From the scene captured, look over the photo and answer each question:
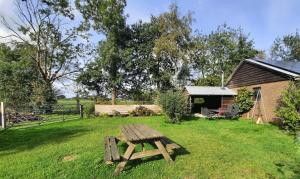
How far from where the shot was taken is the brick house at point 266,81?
13367mm

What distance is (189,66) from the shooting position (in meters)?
29.9

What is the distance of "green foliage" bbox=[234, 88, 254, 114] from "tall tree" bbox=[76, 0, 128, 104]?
43.6 ft

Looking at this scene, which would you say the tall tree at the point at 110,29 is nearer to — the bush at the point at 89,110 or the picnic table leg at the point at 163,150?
the bush at the point at 89,110

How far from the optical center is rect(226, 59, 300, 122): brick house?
13.4m

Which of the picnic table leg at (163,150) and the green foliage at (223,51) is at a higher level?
the green foliage at (223,51)

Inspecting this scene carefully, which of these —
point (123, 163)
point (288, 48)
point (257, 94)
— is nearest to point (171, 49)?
point (257, 94)

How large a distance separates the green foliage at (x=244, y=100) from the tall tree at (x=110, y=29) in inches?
524

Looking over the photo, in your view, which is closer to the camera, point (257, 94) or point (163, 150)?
point (163, 150)

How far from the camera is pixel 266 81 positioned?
1498 cm

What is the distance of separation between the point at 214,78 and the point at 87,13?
55.8 feet

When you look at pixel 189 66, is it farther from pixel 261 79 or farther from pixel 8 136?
pixel 8 136

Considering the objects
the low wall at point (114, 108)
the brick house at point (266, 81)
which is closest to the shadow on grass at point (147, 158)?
the brick house at point (266, 81)

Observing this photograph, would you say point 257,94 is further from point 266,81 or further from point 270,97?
point 270,97

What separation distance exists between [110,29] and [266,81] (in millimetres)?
17794
